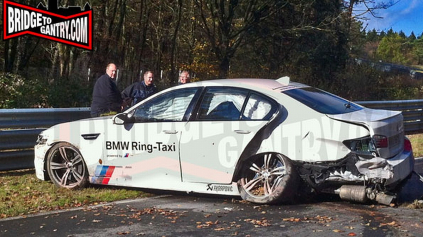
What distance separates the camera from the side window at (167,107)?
778 centimetres

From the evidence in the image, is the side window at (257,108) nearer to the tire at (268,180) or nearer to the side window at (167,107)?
the tire at (268,180)

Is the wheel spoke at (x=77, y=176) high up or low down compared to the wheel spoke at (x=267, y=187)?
up

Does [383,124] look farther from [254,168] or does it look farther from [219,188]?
[219,188]

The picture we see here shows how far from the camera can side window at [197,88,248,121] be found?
745 cm

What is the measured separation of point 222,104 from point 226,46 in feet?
63.0

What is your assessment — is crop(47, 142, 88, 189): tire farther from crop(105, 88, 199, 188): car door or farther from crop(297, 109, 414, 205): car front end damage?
crop(297, 109, 414, 205): car front end damage

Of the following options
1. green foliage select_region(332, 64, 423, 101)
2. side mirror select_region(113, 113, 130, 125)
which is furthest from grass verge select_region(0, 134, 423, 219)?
green foliage select_region(332, 64, 423, 101)

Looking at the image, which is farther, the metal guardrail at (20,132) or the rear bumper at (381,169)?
the metal guardrail at (20,132)

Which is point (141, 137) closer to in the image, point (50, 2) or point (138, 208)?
point (138, 208)

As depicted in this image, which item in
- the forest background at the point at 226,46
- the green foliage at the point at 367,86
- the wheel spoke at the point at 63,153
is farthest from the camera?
the green foliage at the point at 367,86

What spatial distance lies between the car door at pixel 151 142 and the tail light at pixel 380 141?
2389 mm

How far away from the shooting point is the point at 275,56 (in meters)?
30.8

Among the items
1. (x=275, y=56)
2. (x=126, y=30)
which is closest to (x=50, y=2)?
(x=126, y=30)

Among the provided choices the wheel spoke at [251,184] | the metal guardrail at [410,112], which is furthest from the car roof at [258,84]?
the metal guardrail at [410,112]
